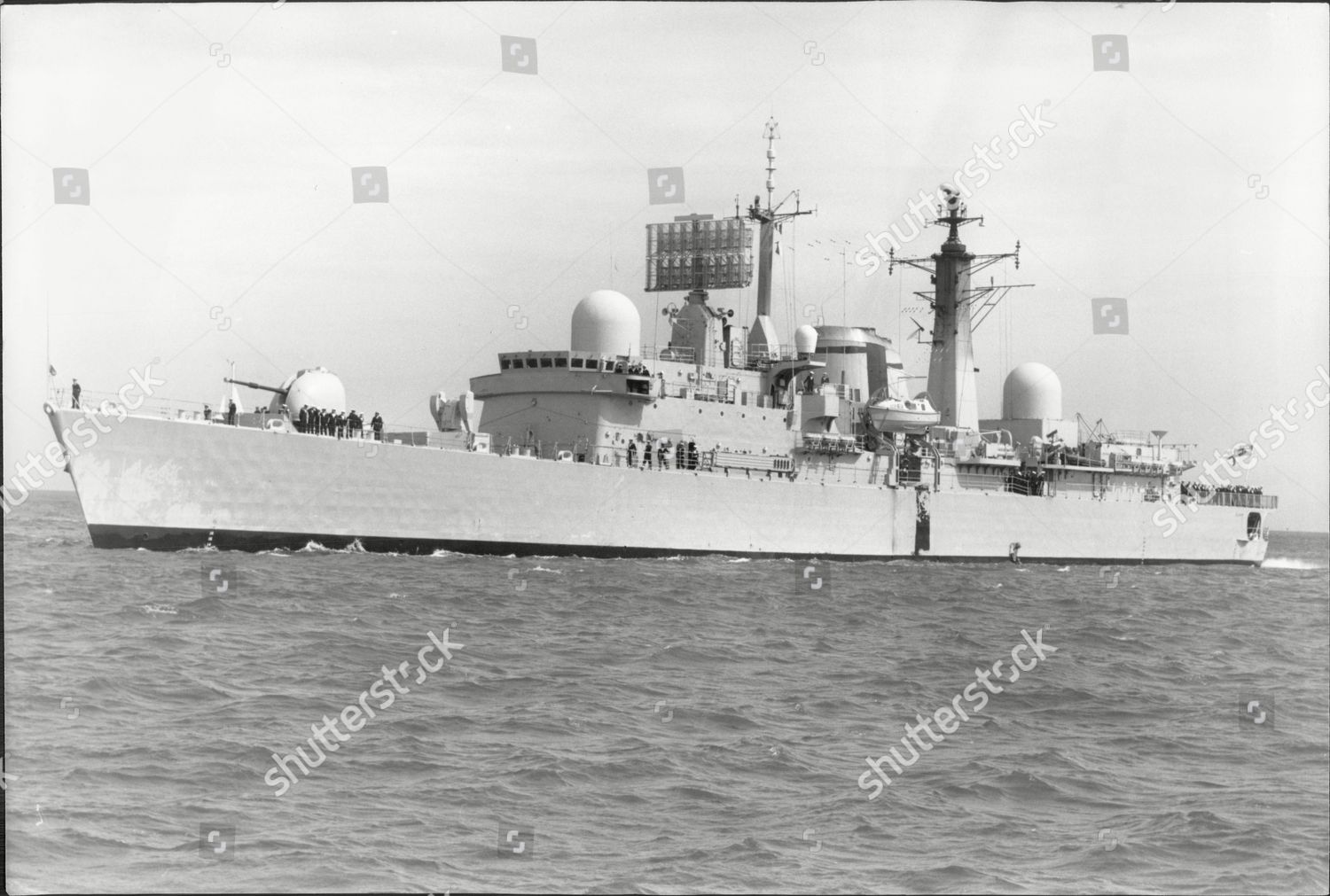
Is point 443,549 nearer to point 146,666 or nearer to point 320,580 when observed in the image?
point 320,580

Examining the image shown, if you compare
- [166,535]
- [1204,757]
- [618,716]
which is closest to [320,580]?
[166,535]

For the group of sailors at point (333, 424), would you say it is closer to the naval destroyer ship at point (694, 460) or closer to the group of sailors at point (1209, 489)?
the naval destroyer ship at point (694, 460)

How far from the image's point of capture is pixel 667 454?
105 ft

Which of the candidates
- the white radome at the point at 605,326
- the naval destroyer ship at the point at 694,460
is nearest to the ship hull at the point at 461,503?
the naval destroyer ship at the point at 694,460

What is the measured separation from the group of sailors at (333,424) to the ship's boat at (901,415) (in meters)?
16.9

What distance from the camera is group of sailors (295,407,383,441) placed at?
2608 cm

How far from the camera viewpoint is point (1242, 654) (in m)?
18.6

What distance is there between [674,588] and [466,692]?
38.0 feet

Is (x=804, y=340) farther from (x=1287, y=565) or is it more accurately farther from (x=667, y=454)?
(x=1287, y=565)

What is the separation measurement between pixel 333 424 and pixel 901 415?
18.7 metres

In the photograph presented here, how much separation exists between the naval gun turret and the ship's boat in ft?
56.8

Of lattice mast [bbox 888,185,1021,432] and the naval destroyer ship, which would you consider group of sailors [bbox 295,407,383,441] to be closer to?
the naval destroyer ship

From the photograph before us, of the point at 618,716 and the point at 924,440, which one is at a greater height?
the point at 924,440

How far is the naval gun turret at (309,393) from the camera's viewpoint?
27359mm
